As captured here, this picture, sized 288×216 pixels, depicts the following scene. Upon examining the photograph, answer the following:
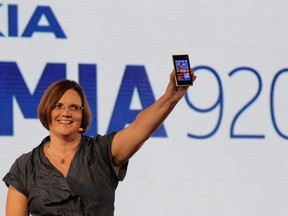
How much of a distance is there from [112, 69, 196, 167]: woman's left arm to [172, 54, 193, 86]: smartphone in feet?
0.07

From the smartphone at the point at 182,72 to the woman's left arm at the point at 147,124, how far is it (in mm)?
20

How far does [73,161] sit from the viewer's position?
1532 mm

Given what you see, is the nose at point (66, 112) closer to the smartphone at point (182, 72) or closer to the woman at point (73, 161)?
the woman at point (73, 161)

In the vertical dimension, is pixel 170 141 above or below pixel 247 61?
below

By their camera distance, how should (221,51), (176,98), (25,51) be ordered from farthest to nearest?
(221,51) < (25,51) < (176,98)

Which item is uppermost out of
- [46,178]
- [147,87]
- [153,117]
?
[147,87]

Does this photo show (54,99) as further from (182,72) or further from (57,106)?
(182,72)

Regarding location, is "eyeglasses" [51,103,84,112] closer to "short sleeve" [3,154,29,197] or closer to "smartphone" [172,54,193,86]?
"short sleeve" [3,154,29,197]

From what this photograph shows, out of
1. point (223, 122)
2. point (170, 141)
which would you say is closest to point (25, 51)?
point (170, 141)

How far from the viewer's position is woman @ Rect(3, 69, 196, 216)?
1.48m

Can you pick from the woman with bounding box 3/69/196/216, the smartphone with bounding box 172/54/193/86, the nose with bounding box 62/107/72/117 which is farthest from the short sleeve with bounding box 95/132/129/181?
the smartphone with bounding box 172/54/193/86

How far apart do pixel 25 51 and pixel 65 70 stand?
0.54ft

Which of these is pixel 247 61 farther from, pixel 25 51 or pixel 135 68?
pixel 25 51

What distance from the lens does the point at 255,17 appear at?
2.63 m
